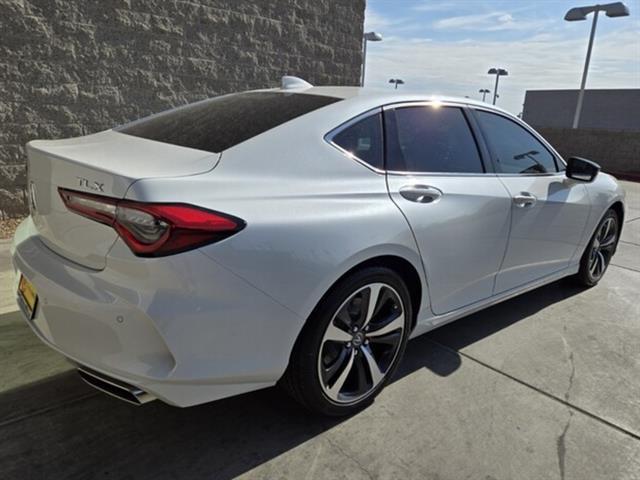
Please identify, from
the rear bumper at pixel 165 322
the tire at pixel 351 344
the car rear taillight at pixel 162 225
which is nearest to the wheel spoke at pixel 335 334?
the tire at pixel 351 344

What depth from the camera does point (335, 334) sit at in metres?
2.36

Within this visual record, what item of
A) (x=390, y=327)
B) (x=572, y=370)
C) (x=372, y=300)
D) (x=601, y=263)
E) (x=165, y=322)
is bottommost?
(x=572, y=370)

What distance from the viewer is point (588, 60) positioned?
1784 centimetres

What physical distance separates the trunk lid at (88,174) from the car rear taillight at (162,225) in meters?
0.05

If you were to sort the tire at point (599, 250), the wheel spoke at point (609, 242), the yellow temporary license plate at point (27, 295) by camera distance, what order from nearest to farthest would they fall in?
the yellow temporary license plate at point (27, 295) < the tire at point (599, 250) < the wheel spoke at point (609, 242)

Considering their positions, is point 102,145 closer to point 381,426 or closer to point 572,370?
point 381,426

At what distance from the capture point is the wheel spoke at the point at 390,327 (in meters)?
2.58

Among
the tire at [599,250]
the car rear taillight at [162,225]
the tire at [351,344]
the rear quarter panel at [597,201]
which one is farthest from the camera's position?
the tire at [599,250]

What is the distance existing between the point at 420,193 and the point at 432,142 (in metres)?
0.44

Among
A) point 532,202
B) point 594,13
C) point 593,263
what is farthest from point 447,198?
point 594,13

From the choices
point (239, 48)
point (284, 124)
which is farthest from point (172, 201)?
point (239, 48)

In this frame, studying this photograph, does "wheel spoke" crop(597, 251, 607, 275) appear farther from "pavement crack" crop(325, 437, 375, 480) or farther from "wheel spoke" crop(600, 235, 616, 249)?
"pavement crack" crop(325, 437, 375, 480)

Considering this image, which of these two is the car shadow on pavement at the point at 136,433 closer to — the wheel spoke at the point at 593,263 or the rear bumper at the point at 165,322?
the rear bumper at the point at 165,322

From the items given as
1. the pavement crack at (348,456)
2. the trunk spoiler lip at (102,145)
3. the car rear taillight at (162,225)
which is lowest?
the pavement crack at (348,456)
